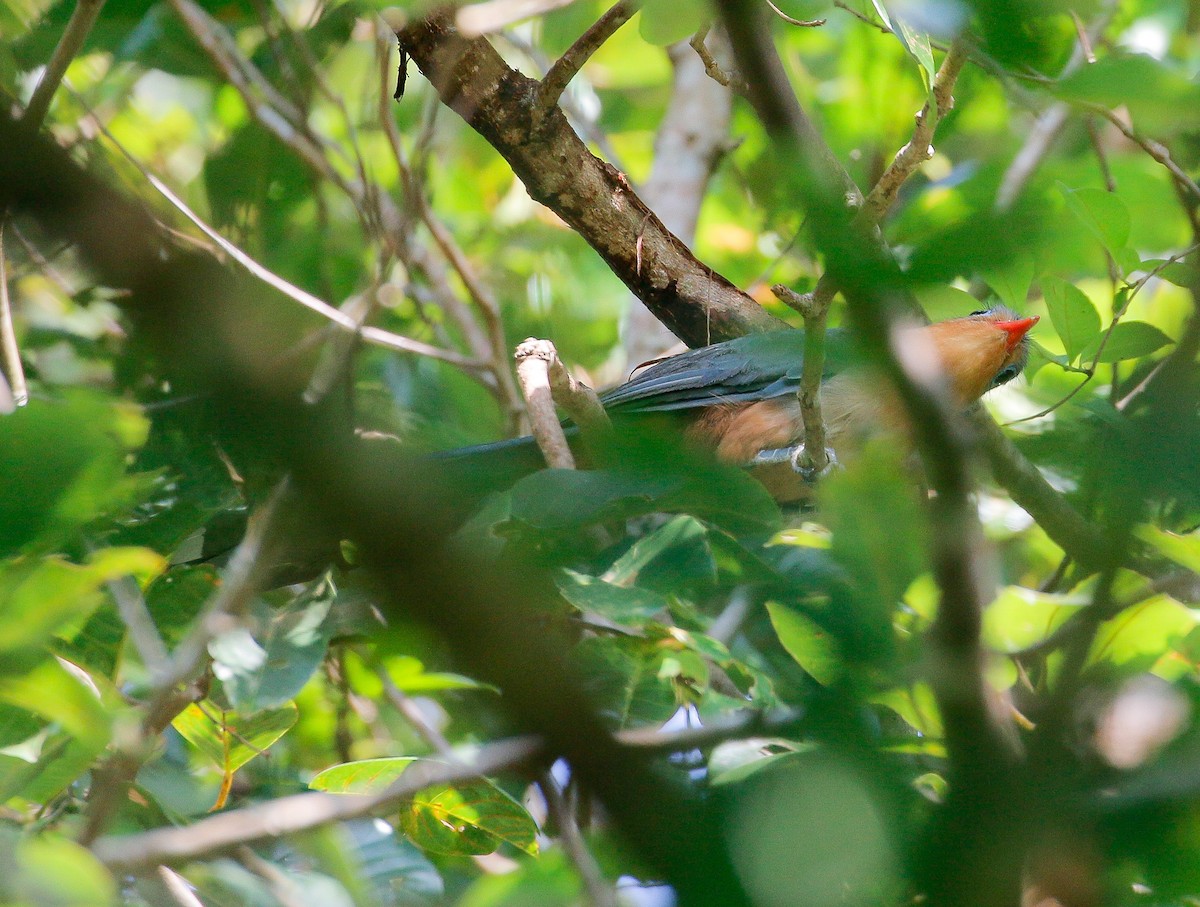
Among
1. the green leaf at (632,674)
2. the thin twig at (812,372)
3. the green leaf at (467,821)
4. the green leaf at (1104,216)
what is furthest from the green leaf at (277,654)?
the green leaf at (1104,216)

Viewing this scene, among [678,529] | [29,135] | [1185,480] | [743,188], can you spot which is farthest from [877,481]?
[743,188]

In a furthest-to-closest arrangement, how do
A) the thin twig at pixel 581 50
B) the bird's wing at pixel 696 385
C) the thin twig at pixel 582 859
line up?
the bird's wing at pixel 696 385, the thin twig at pixel 581 50, the thin twig at pixel 582 859

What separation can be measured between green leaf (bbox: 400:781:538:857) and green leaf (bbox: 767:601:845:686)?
0.99 m

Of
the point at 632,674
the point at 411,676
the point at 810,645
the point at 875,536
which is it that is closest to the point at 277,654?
the point at 411,676

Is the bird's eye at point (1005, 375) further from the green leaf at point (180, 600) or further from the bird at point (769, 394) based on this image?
the green leaf at point (180, 600)

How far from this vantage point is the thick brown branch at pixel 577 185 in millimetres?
2650

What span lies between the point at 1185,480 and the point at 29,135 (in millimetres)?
989

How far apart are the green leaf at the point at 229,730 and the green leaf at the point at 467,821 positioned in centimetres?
35

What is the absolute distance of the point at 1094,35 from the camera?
3623 millimetres

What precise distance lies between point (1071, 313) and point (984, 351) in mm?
979

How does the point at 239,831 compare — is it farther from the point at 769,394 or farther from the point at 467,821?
the point at 769,394

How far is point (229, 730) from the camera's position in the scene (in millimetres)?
2332

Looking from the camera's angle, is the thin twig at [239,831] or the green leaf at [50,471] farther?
the thin twig at [239,831]

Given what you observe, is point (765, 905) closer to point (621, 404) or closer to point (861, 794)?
point (861, 794)
